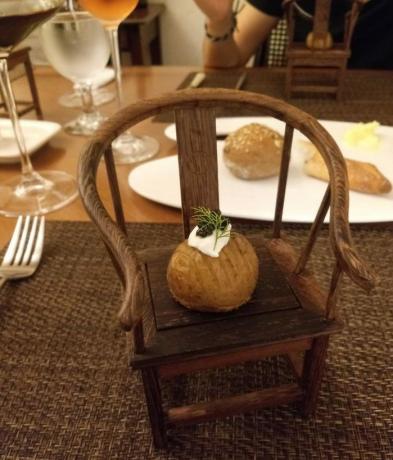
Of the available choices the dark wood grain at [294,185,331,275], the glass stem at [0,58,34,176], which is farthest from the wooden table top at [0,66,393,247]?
the dark wood grain at [294,185,331,275]

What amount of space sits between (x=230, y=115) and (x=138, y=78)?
1.45ft

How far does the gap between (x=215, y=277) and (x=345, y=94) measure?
0.98m

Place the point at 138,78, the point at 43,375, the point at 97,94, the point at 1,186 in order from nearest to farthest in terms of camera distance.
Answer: the point at 43,375, the point at 1,186, the point at 97,94, the point at 138,78

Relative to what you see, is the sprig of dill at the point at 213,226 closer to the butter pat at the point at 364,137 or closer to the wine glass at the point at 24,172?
the wine glass at the point at 24,172

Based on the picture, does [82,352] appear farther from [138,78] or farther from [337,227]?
[138,78]

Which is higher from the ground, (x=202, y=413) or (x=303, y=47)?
(x=303, y=47)

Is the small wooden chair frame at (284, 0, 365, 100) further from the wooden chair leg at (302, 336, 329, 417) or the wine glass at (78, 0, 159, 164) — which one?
the wooden chair leg at (302, 336, 329, 417)

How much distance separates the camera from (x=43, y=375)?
20.7 inches

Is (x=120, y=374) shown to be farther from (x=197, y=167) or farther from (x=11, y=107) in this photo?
(x=11, y=107)

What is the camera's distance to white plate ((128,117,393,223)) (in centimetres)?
74

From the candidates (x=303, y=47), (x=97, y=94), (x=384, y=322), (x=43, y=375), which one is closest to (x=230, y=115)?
(x=303, y=47)

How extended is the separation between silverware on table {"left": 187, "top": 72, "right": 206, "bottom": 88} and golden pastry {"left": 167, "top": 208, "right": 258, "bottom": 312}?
0.90 metres

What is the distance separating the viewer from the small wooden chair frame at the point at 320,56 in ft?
3.55

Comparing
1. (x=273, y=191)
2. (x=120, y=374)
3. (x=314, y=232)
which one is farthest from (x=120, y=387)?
(x=273, y=191)
